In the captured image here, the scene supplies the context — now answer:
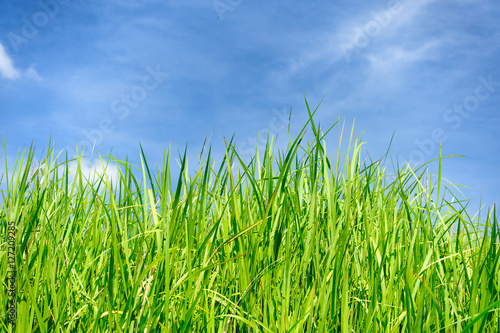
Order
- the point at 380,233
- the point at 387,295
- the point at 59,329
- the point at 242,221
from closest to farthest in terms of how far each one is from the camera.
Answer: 1. the point at 59,329
2. the point at 387,295
3. the point at 242,221
4. the point at 380,233

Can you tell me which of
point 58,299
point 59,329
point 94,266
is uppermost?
point 94,266

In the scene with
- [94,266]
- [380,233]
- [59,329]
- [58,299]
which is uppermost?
[380,233]

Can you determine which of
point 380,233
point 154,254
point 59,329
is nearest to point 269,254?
point 154,254

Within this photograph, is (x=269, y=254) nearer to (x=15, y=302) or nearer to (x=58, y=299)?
(x=58, y=299)

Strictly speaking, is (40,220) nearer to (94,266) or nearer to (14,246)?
(14,246)

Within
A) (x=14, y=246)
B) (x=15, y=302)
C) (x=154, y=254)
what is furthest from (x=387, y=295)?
(x=14, y=246)

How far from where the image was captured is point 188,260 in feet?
5.14

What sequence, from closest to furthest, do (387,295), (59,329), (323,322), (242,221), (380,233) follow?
1. (323,322)
2. (59,329)
3. (387,295)
4. (242,221)
5. (380,233)

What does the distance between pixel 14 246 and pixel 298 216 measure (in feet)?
4.63

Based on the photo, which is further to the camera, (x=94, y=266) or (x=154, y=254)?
(x=94, y=266)

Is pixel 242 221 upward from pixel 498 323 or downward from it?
upward

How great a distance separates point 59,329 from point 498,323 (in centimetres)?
200

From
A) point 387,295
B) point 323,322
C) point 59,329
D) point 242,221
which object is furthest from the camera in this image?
point 242,221

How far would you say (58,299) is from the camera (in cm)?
174
